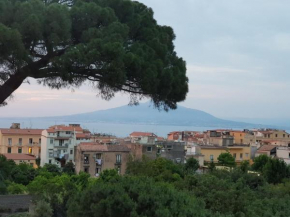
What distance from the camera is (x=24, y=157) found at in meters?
38.2

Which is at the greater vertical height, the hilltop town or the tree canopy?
the tree canopy

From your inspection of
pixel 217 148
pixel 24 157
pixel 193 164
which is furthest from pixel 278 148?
pixel 24 157

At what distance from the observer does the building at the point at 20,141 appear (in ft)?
136

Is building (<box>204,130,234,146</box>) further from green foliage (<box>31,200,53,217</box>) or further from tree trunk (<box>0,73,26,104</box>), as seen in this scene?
tree trunk (<box>0,73,26,104</box>)

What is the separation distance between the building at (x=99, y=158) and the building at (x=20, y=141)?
11.6 metres

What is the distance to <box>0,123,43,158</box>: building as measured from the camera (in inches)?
1630

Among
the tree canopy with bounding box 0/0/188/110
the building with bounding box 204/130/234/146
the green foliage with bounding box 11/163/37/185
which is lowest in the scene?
the green foliage with bounding box 11/163/37/185

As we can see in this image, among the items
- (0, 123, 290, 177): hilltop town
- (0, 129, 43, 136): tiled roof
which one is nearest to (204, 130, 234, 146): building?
(0, 123, 290, 177): hilltop town

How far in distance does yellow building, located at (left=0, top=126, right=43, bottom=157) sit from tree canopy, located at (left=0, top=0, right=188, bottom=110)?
36.2 metres

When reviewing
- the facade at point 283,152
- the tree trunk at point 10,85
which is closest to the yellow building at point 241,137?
the facade at point 283,152

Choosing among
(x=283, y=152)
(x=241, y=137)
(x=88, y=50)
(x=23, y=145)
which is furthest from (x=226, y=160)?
(x=88, y=50)

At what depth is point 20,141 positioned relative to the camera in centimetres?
4234

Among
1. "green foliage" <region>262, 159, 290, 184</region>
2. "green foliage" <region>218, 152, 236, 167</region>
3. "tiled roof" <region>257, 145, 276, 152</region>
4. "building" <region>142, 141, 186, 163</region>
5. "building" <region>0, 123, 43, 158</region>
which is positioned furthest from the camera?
"building" <region>0, 123, 43, 158</region>

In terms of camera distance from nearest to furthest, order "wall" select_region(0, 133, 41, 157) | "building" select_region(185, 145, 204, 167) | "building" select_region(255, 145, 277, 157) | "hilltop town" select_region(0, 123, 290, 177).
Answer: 1. "hilltop town" select_region(0, 123, 290, 177)
2. "building" select_region(185, 145, 204, 167)
3. "building" select_region(255, 145, 277, 157)
4. "wall" select_region(0, 133, 41, 157)
